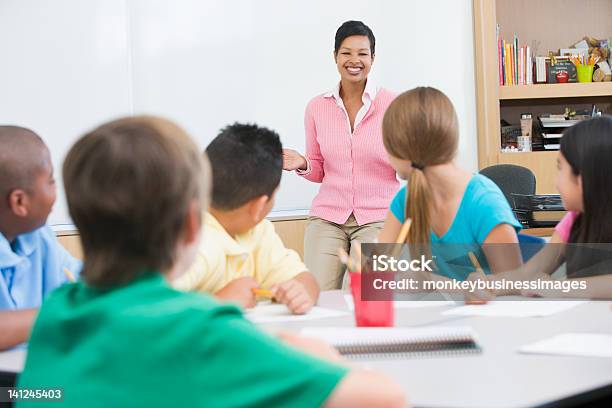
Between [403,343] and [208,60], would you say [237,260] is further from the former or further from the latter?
[208,60]

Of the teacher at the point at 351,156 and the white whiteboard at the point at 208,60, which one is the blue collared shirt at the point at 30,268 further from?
the teacher at the point at 351,156

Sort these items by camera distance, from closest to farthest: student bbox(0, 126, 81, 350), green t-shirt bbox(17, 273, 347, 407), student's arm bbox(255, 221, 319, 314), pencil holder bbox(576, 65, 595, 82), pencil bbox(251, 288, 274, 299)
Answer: green t-shirt bbox(17, 273, 347, 407)
student bbox(0, 126, 81, 350)
pencil bbox(251, 288, 274, 299)
student's arm bbox(255, 221, 319, 314)
pencil holder bbox(576, 65, 595, 82)

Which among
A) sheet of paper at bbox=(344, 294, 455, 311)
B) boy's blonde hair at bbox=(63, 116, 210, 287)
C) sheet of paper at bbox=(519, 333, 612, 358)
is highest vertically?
boy's blonde hair at bbox=(63, 116, 210, 287)

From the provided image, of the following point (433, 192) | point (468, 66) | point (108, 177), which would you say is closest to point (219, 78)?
point (468, 66)

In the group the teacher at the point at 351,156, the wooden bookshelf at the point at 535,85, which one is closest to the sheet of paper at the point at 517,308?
the teacher at the point at 351,156

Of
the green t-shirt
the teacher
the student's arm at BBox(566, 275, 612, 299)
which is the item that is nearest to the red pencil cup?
the student's arm at BBox(566, 275, 612, 299)

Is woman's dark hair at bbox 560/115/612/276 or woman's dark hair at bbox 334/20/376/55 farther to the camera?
woman's dark hair at bbox 334/20/376/55

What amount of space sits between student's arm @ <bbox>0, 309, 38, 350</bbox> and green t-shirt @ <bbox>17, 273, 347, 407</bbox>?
72 cm

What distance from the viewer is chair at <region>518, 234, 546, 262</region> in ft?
7.20

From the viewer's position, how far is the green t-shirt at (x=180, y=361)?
839 mm

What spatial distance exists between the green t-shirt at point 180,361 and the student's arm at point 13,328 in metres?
0.72

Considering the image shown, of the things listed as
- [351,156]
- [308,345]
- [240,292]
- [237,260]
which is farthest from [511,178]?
[308,345]

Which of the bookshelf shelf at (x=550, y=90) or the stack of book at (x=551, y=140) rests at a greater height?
the bookshelf shelf at (x=550, y=90)

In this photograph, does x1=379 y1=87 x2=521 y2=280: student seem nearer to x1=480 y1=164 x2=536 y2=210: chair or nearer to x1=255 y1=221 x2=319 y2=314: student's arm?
x1=255 y1=221 x2=319 y2=314: student's arm
